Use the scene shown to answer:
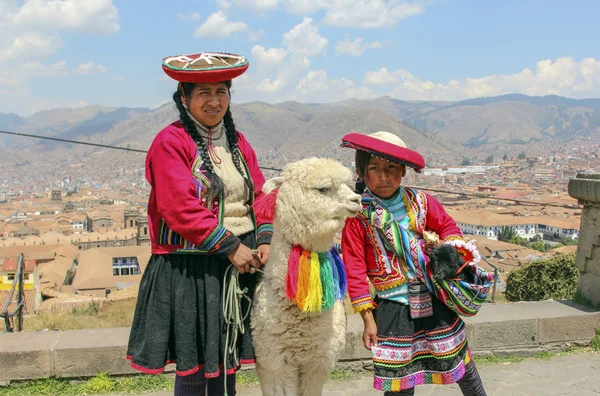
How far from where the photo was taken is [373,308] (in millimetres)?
2547

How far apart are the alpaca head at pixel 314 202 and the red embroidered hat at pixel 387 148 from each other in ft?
0.59

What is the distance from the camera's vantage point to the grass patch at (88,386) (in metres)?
3.50

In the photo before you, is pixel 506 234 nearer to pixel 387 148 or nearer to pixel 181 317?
pixel 387 148

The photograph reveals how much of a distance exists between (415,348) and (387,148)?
97 cm

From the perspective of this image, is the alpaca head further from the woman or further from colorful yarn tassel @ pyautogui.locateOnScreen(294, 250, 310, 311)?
the woman

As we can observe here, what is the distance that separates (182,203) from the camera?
2215mm

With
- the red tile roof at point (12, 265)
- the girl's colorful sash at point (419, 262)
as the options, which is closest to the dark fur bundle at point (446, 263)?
the girl's colorful sash at point (419, 262)

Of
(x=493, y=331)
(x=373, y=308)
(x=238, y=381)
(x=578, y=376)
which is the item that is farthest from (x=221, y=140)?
(x=578, y=376)

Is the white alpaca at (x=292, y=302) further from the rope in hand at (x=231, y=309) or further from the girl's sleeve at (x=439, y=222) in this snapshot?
the girl's sleeve at (x=439, y=222)

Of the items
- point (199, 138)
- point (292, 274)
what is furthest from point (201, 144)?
point (292, 274)

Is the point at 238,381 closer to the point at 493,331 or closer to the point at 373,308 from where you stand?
the point at 373,308

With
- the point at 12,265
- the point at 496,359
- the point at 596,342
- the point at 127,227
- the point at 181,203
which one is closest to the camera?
the point at 181,203

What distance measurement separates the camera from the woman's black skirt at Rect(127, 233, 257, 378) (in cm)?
237

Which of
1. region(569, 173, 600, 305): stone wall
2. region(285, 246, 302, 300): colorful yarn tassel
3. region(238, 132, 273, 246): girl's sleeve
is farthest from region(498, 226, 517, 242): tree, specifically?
region(285, 246, 302, 300): colorful yarn tassel
